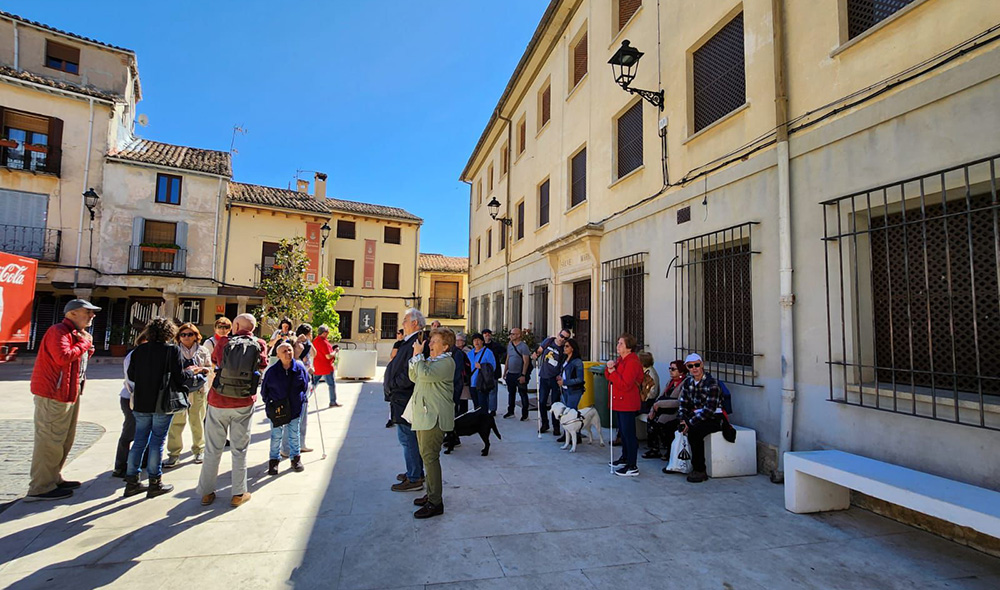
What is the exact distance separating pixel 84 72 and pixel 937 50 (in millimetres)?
25952

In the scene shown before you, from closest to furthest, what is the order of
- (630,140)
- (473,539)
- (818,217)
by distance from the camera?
(473,539) → (818,217) → (630,140)

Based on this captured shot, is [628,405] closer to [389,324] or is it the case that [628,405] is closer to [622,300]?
[622,300]

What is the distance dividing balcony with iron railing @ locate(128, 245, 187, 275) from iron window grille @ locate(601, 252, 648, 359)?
62.6 ft

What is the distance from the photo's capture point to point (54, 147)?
1675 centimetres

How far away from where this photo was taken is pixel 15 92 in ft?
52.8

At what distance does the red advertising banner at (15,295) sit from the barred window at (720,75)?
1358 cm

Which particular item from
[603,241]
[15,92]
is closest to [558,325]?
[603,241]

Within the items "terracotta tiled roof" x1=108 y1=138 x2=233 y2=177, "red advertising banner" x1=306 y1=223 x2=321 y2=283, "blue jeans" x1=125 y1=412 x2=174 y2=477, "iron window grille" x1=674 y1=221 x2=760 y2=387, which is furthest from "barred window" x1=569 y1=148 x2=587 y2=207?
"red advertising banner" x1=306 y1=223 x2=321 y2=283

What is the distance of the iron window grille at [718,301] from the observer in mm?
5883

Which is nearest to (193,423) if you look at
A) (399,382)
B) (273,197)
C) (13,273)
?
(399,382)

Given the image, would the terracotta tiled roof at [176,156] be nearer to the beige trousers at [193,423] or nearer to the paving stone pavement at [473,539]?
the beige trousers at [193,423]

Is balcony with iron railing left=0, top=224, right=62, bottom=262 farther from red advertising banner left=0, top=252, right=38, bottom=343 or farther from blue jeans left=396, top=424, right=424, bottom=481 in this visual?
blue jeans left=396, top=424, right=424, bottom=481

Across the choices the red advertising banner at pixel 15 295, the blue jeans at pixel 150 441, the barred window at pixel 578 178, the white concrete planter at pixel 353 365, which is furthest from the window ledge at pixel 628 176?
the red advertising banner at pixel 15 295

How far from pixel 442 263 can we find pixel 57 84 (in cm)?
2407
